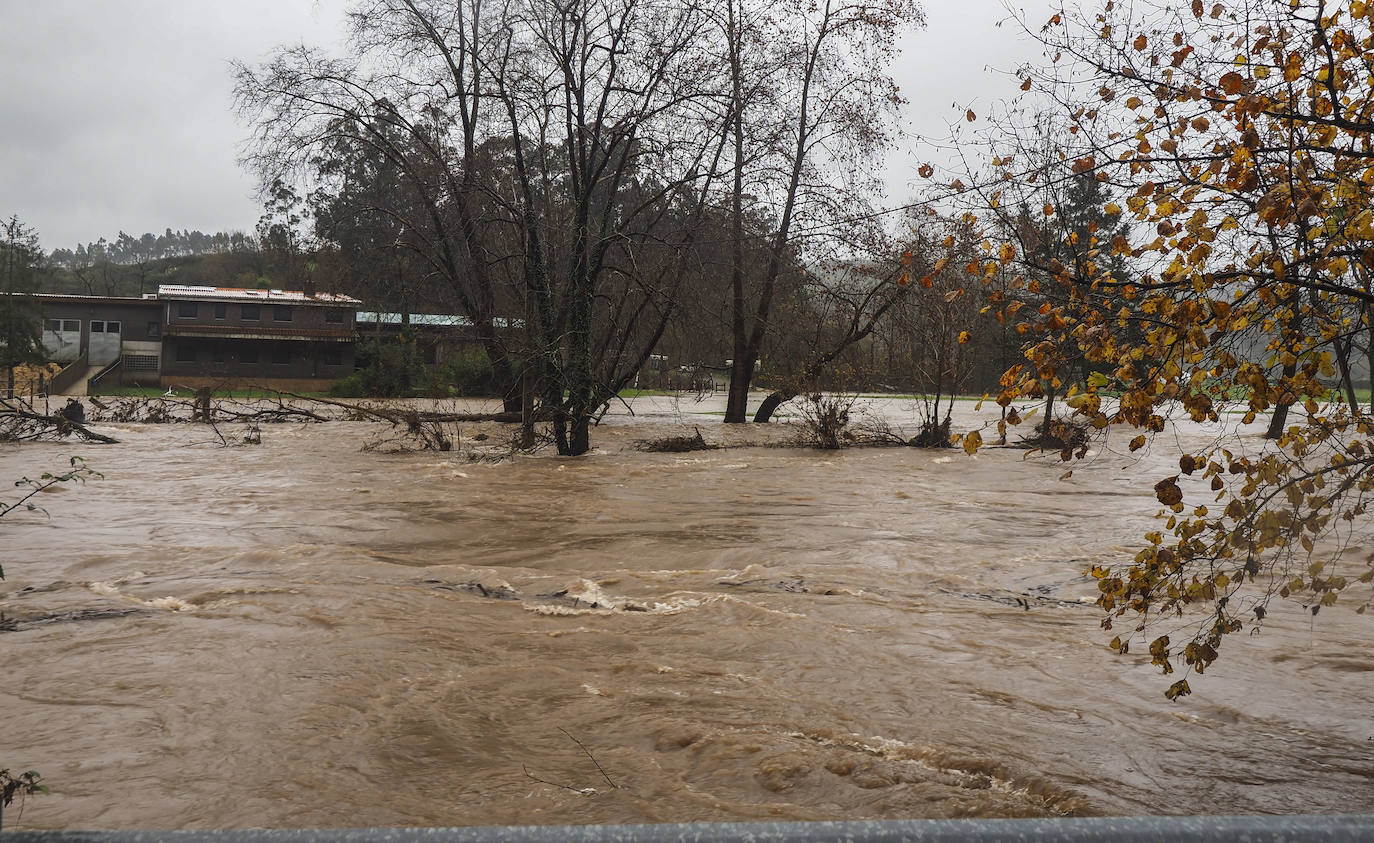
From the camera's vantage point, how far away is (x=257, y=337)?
51094 millimetres

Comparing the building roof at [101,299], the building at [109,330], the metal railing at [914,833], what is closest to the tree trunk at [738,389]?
the metal railing at [914,833]

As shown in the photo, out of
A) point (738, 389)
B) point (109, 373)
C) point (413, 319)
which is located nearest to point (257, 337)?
point (413, 319)

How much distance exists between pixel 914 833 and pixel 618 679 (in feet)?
15.8

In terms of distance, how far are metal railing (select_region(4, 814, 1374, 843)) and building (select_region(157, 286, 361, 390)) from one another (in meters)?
52.1

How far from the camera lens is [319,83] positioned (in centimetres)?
2433

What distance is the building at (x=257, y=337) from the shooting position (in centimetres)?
5125

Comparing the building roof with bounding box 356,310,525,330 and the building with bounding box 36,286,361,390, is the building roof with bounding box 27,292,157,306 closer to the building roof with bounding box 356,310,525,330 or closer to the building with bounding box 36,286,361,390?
the building with bounding box 36,286,361,390

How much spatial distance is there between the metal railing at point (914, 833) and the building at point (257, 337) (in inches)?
2051

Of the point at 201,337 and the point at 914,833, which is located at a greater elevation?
the point at 201,337

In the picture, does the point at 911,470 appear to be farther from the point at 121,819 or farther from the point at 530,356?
the point at 121,819

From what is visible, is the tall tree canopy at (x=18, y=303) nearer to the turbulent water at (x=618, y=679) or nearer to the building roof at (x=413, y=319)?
the building roof at (x=413, y=319)

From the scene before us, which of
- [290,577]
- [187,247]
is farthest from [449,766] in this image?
[187,247]

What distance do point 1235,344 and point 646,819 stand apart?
270cm

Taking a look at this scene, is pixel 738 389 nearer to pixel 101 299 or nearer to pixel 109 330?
pixel 101 299
